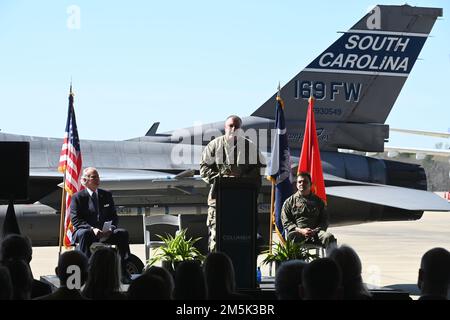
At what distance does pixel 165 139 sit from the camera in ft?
67.6

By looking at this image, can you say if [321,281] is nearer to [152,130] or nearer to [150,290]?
[150,290]

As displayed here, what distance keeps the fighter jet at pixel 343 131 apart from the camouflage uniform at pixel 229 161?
25.6 feet

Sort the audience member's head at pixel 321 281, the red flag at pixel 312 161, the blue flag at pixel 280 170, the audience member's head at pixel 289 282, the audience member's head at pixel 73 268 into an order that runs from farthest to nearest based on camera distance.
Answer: the red flag at pixel 312 161 → the blue flag at pixel 280 170 → the audience member's head at pixel 73 268 → the audience member's head at pixel 289 282 → the audience member's head at pixel 321 281

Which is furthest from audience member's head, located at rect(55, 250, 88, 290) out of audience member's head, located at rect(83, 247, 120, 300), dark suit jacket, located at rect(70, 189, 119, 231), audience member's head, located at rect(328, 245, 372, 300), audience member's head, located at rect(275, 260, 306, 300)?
dark suit jacket, located at rect(70, 189, 119, 231)

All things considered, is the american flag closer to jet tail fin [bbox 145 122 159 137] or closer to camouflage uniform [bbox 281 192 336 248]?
camouflage uniform [bbox 281 192 336 248]

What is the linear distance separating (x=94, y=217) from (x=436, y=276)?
21.6 feet

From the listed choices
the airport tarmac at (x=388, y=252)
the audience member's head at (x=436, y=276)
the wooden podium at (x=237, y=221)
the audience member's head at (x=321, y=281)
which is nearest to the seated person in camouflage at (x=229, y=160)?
the wooden podium at (x=237, y=221)

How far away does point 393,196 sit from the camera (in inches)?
712

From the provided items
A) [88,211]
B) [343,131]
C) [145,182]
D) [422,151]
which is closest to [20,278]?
[88,211]

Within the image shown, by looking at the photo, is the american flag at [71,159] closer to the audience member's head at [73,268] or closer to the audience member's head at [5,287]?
the audience member's head at [73,268]

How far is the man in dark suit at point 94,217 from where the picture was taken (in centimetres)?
1110

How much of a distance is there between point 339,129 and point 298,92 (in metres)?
1.29

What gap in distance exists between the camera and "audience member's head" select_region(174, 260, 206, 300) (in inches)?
217
